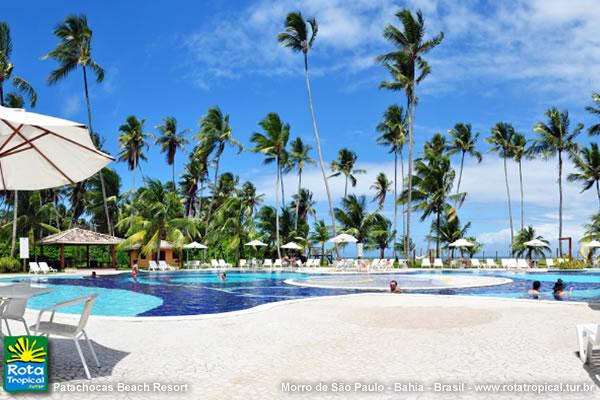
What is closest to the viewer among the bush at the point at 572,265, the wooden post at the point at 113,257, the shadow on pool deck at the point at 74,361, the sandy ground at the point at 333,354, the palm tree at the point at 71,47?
the sandy ground at the point at 333,354

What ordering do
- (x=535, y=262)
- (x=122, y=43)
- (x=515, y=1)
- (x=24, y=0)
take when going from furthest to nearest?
1. (x=535, y=262)
2. (x=122, y=43)
3. (x=24, y=0)
4. (x=515, y=1)

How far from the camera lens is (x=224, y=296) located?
1536 cm

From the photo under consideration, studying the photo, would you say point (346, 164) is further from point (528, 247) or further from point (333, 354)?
point (333, 354)

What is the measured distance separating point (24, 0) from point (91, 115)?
711 inches

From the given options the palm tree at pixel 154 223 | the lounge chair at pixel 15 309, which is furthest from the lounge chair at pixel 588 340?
the palm tree at pixel 154 223

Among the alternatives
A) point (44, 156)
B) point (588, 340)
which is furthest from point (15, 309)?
point (588, 340)

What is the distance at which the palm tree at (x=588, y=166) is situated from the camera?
36869 millimetres

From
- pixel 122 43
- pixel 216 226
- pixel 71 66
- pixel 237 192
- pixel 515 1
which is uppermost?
pixel 71 66

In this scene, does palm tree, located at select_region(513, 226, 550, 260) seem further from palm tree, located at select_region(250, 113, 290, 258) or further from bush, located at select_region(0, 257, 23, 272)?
bush, located at select_region(0, 257, 23, 272)

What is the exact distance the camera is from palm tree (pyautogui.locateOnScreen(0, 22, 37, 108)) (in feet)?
95.5

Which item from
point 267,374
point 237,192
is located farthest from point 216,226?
point 267,374

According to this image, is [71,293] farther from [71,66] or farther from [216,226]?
[71,66]

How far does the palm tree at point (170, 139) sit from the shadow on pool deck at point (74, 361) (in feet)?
139

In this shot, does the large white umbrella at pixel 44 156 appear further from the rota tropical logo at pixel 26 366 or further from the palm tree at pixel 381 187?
the palm tree at pixel 381 187
